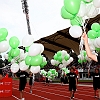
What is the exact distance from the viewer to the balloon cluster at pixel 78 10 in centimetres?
569

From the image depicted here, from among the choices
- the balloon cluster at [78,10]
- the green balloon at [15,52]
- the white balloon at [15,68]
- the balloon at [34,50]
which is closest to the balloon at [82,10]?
the balloon cluster at [78,10]

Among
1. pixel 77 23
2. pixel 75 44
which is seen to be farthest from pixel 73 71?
pixel 75 44

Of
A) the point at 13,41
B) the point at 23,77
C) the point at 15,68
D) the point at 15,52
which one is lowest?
the point at 23,77

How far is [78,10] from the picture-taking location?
234 inches

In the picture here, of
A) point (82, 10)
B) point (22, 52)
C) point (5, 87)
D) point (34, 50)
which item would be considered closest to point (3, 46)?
point (34, 50)

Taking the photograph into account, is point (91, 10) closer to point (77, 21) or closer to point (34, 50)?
point (77, 21)

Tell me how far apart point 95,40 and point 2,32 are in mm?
3860

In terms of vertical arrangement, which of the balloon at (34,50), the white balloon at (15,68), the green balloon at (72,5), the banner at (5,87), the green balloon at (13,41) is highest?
the green balloon at (72,5)

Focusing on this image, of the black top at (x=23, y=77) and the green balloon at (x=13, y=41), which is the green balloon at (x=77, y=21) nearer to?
the green balloon at (x=13, y=41)

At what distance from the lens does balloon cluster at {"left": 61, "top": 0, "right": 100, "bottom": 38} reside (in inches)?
224

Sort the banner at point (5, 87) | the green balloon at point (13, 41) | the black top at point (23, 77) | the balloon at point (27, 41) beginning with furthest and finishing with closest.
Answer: the banner at point (5, 87)
the black top at point (23, 77)
the green balloon at point (13, 41)
the balloon at point (27, 41)

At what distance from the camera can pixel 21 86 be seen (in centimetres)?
1052

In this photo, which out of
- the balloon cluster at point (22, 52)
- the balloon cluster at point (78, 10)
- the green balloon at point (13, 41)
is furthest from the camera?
the green balloon at point (13, 41)

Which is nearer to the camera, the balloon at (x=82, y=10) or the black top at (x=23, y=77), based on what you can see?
the balloon at (x=82, y=10)
